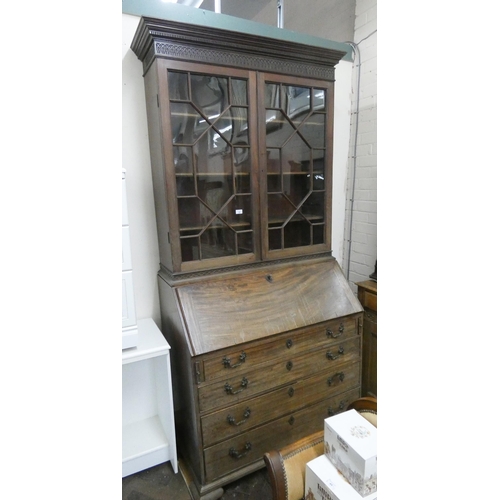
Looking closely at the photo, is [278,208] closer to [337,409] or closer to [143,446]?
[337,409]

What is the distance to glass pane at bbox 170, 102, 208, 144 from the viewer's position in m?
1.38

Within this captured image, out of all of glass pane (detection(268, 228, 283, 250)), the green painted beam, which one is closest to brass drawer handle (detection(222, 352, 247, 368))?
glass pane (detection(268, 228, 283, 250))

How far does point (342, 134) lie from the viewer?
7.02 feet

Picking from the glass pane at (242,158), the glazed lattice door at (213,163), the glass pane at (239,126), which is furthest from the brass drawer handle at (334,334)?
the glass pane at (239,126)

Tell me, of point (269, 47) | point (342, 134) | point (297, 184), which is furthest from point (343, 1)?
point (297, 184)

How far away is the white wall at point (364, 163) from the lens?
1.93m

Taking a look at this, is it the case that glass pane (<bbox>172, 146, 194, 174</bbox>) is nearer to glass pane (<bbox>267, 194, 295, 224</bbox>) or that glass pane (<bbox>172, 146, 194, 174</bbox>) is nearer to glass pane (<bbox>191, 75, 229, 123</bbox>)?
glass pane (<bbox>191, 75, 229, 123</bbox>)

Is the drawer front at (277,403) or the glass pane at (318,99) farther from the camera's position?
A: the glass pane at (318,99)

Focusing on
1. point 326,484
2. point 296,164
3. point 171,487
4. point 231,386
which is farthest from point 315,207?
point 171,487

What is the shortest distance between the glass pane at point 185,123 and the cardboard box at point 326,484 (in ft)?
4.36

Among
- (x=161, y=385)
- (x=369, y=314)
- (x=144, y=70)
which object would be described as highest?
(x=144, y=70)

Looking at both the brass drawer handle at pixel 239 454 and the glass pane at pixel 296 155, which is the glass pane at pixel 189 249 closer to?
the glass pane at pixel 296 155
